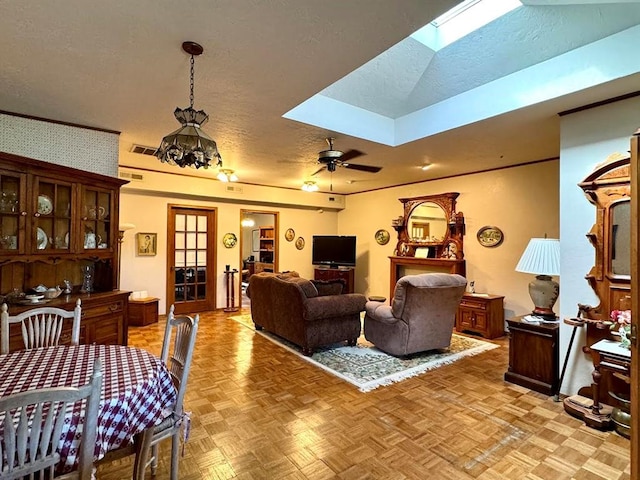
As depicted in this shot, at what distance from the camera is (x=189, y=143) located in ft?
6.91

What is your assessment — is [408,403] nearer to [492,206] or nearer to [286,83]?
[286,83]

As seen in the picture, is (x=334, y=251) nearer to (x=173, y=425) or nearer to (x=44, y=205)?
(x=44, y=205)

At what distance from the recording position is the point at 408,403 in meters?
2.88

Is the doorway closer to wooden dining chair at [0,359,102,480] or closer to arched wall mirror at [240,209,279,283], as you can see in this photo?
arched wall mirror at [240,209,279,283]

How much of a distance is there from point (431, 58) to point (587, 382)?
10.6ft

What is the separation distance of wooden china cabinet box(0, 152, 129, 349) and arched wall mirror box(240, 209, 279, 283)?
3698 millimetres

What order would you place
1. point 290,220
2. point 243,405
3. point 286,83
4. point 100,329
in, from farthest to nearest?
1. point 290,220
2. point 100,329
3. point 243,405
4. point 286,83

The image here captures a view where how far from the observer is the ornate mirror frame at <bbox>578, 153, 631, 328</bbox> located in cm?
262

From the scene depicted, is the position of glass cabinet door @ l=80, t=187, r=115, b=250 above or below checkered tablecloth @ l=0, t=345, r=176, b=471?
above

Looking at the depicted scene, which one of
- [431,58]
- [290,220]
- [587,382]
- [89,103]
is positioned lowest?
[587,382]

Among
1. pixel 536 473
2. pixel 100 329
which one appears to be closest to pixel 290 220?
pixel 100 329

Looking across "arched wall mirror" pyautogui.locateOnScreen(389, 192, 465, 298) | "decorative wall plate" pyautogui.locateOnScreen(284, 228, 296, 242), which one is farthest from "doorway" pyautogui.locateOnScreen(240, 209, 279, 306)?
"arched wall mirror" pyautogui.locateOnScreen(389, 192, 465, 298)

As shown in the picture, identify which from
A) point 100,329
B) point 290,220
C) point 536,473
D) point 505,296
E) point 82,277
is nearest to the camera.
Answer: point 536,473

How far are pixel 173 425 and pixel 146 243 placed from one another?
4896 mm
